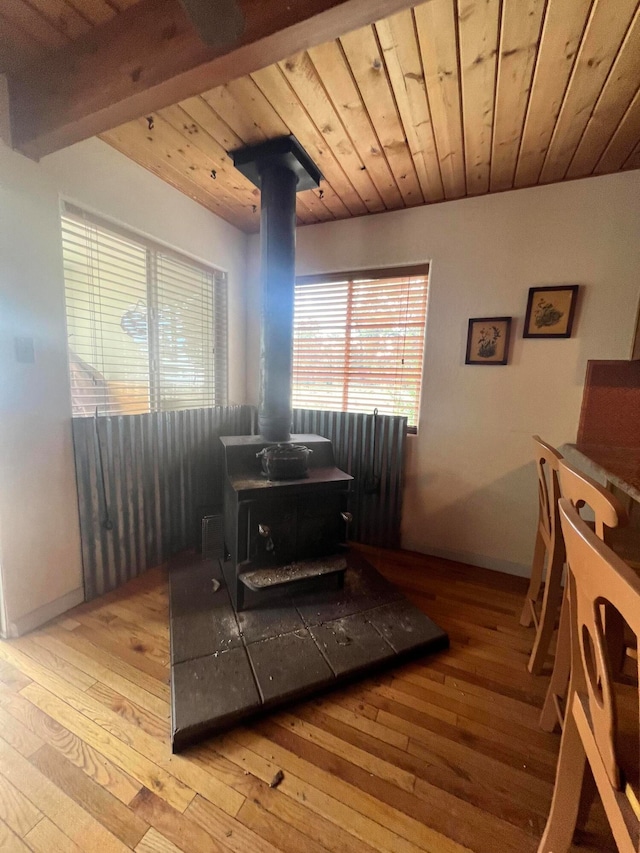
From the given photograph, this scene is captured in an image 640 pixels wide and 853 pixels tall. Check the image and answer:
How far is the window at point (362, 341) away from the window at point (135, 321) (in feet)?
2.39

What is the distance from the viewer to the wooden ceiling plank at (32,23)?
1.06 metres

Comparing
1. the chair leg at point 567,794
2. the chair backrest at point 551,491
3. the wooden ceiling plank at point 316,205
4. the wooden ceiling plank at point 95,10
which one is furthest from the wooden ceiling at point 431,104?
the chair leg at point 567,794

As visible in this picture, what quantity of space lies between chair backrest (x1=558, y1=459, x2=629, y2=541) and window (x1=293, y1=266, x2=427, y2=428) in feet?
4.70

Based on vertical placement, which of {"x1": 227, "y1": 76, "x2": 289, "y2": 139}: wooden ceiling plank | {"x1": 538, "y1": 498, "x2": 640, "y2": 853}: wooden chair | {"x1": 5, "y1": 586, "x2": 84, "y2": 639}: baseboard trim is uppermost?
{"x1": 227, "y1": 76, "x2": 289, "y2": 139}: wooden ceiling plank

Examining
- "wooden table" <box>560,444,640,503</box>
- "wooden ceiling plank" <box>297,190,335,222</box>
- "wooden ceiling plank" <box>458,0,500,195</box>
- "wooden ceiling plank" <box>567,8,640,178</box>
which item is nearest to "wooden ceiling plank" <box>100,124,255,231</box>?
"wooden ceiling plank" <box>297,190,335,222</box>

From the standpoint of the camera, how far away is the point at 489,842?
0.88 m

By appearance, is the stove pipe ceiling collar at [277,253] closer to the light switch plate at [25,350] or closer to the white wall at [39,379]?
the white wall at [39,379]

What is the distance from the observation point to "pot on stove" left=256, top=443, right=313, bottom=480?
172cm

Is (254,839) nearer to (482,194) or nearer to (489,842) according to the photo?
(489,842)

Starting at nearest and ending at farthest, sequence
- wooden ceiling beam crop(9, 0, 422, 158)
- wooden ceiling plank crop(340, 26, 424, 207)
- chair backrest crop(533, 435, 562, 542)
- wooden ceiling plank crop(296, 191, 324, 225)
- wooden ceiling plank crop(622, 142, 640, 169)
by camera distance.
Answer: wooden ceiling beam crop(9, 0, 422, 158)
wooden ceiling plank crop(340, 26, 424, 207)
chair backrest crop(533, 435, 562, 542)
wooden ceiling plank crop(622, 142, 640, 169)
wooden ceiling plank crop(296, 191, 324, 225)

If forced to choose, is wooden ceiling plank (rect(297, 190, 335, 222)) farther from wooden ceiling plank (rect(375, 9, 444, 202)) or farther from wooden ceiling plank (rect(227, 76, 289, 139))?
wooden ceiling plank (rect(375, 9, 444, 202))

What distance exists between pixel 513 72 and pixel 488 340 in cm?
120

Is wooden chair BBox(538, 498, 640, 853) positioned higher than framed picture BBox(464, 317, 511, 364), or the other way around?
framed picture BBox(464, 317, 511, 364)

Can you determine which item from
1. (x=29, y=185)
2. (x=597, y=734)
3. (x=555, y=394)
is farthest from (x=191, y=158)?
(x=597, y=734)
